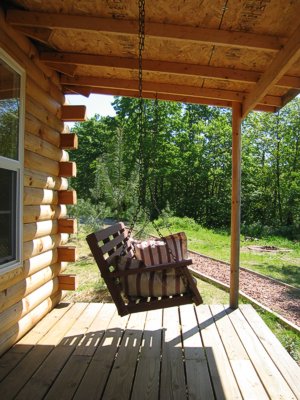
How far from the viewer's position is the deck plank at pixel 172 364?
245 cm

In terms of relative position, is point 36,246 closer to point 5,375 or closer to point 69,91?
point 5,375

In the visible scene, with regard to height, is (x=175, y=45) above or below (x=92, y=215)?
above

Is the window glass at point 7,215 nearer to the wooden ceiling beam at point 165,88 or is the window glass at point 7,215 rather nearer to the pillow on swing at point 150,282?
the pillow on swing at point 150,282

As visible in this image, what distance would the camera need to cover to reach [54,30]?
306 centimetres

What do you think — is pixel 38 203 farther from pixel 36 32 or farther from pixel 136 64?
pixel 136 64

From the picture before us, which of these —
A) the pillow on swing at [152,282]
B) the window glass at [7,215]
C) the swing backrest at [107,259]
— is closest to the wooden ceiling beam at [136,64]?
the window glass at [7,215]

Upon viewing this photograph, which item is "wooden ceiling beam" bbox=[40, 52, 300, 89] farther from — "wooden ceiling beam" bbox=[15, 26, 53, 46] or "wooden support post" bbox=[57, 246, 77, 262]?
"wooden support post" bbox=[57, 246, 77, 262]

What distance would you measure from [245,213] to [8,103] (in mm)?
14443

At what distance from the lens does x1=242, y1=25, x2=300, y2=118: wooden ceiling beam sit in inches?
104

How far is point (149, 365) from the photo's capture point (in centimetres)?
281

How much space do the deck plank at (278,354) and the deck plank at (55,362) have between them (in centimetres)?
165

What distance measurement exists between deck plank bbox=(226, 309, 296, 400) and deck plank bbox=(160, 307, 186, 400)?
57 centimetres

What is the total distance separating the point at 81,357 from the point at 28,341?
59 centimetres

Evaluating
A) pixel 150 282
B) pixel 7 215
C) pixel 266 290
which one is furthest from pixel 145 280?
pixel 266 290
